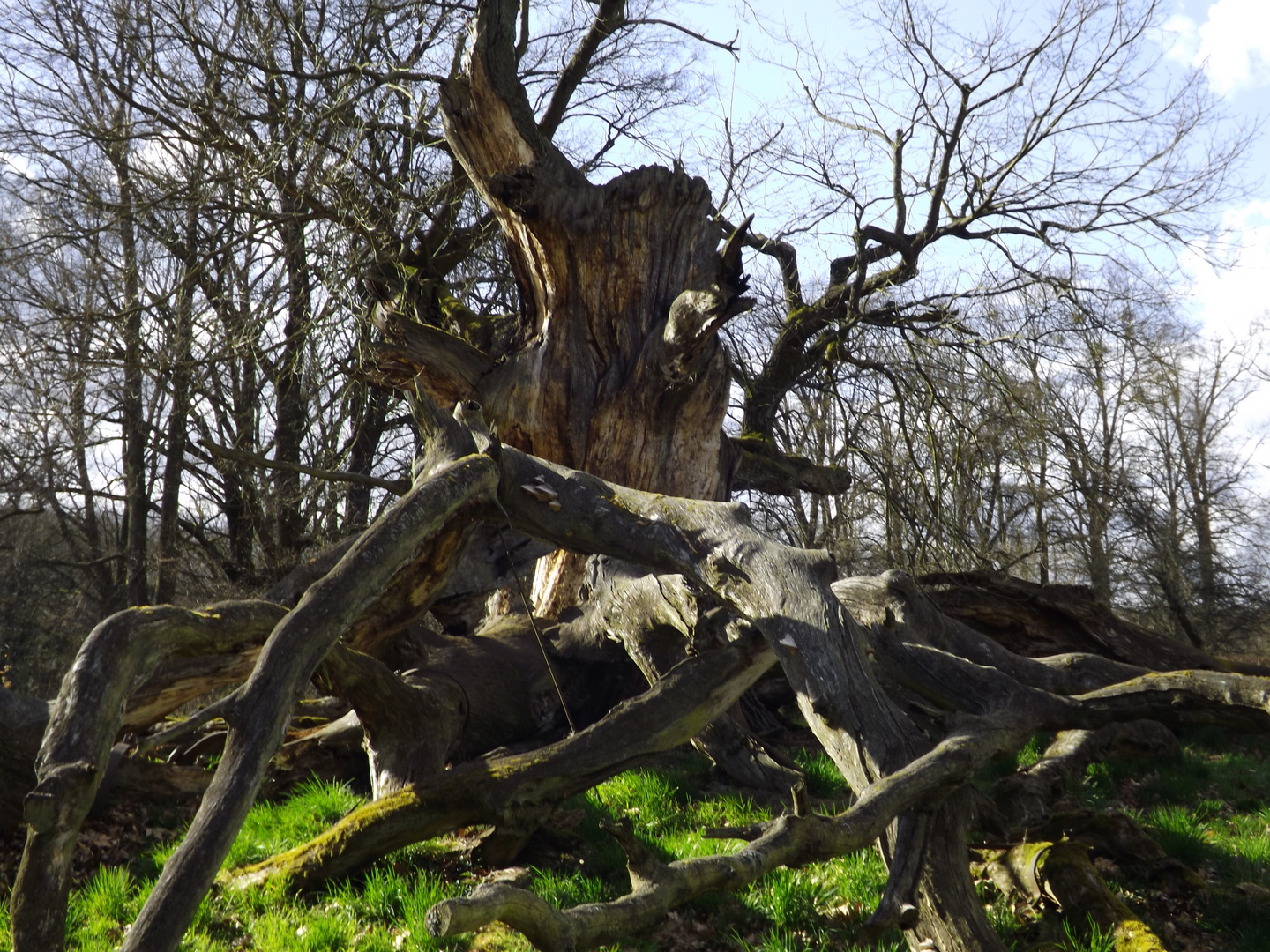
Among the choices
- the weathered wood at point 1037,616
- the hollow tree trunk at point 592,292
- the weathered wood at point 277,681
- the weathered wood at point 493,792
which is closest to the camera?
the weathered wood at point 277,681

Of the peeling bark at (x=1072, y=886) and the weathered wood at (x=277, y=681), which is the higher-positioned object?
the weathered wood at (x=277, y=681)

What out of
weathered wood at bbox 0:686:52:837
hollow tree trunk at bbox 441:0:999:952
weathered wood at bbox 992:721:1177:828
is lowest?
weathered wood at bbox 992:721:1177:828

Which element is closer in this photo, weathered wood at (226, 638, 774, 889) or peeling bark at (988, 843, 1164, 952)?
peeling bark at (988, 843, 1164, 952)

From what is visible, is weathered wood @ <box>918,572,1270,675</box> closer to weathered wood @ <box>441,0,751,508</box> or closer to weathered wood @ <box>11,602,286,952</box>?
weathered wood @ <box>441,0,751,508</box>

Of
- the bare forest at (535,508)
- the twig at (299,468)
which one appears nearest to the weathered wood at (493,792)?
the bare forest at (535,508)

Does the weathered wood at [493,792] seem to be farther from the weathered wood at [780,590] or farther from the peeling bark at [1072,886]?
the peeling bark at [1072,886]

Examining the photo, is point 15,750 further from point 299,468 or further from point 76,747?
point 299,468

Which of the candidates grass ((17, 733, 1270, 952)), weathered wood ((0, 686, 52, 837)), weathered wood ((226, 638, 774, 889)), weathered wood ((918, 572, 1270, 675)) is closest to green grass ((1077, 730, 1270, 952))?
grass ((17, 733, 1270, 952))

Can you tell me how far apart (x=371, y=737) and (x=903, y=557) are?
473cm

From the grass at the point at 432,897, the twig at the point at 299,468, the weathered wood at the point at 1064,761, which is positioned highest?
the twig at the point at 299,468

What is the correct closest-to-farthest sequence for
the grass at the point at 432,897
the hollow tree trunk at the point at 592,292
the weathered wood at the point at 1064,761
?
the grass at the point at 432,897
the weathered wood at the point at 1064,761
the hollow tree trunk at the point at 592,292

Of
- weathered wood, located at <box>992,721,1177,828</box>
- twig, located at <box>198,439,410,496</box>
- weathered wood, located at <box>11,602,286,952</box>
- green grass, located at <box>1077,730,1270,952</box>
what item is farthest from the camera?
twig, located at <box>198,439,410,496</box>

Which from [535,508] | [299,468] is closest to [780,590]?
[535,508]

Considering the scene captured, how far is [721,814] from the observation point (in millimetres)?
5633
